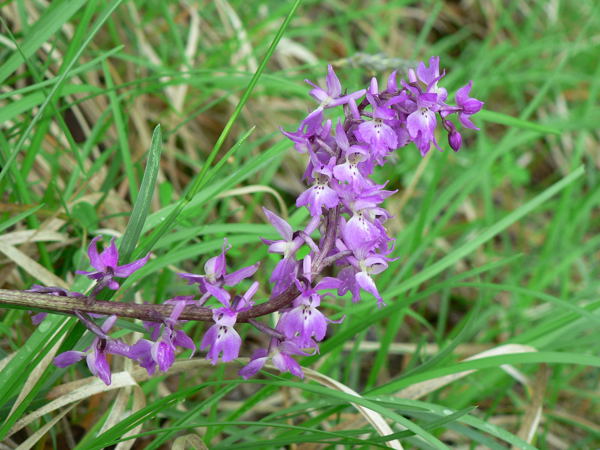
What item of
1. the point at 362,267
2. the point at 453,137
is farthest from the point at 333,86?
the point at 362,267

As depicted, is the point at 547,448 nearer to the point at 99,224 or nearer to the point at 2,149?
the point at 99,224

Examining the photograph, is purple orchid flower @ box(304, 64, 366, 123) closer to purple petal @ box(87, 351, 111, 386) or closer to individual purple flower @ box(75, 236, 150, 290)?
individual purple flower @ box(75, 236, 150, 290)

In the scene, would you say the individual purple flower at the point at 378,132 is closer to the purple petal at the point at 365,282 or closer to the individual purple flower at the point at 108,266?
the purple petal at the point at 365,282

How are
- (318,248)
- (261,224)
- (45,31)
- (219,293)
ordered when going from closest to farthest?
(219,293) < (318,248) < (45,31) < (261,224)

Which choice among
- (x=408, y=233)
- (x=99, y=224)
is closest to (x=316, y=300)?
(x=99, y=224)

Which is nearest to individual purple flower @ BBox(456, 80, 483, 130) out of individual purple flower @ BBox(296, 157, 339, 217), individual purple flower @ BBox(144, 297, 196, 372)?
individual purple flower @ BBox(296, 157, 339, 217)

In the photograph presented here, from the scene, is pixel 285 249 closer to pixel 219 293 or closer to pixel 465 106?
pixel 219 293
